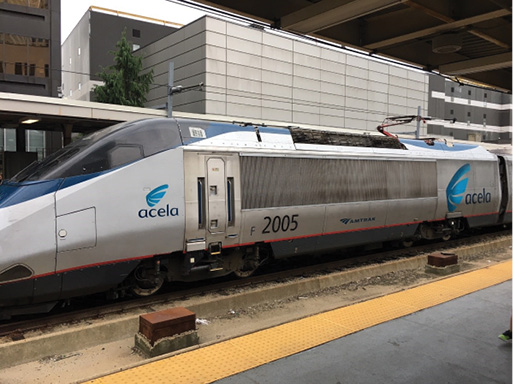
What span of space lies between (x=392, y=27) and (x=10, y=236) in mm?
5918

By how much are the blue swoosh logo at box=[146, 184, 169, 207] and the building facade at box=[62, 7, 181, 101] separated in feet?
151

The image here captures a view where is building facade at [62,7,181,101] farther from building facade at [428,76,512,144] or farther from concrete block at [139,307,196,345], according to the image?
concrete block at [139,307,196,345]

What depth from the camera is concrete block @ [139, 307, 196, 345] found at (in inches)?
210

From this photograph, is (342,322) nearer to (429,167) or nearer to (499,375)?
(499,375)

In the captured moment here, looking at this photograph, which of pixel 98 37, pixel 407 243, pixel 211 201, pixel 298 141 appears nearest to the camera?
pixel 211 201

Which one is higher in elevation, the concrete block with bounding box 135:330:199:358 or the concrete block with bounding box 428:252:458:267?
the concrete block with bounding box 428:252:458:267

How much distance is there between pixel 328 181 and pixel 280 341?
4964mm

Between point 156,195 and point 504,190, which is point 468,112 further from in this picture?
point 156,195

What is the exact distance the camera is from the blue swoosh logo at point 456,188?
13.1 metres

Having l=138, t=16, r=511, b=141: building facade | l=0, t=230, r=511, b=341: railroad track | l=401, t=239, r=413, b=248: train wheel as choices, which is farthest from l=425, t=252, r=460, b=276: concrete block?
l=138, t=16, r=511, b=141: building facade

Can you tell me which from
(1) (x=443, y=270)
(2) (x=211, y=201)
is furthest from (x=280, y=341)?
(1) (x=443, y=270)

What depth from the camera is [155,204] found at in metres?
7.27

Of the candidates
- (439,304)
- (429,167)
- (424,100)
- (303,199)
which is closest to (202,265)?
(303,199)

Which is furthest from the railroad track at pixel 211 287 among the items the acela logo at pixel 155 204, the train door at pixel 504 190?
the train door at pixel 504 190
